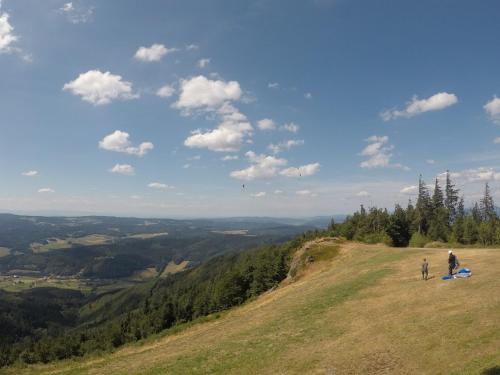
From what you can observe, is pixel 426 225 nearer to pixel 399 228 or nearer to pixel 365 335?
pixel 399 228

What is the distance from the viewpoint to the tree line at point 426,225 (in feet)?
310

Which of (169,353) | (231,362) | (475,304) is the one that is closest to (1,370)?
(169,353)

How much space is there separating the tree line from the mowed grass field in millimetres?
56267

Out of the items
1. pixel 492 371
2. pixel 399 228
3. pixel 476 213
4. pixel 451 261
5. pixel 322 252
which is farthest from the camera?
pixel 476 213

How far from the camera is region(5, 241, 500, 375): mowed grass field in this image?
18750mm

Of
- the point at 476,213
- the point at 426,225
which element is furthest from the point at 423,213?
the point at 476,213

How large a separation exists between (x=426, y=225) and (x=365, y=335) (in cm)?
10329

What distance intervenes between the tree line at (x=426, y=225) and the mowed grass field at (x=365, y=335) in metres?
56.3

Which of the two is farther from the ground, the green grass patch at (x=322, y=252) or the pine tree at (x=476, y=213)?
the pine tree at (x=476, y=213)

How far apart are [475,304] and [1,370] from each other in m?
47.1

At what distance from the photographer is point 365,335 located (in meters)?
23.8

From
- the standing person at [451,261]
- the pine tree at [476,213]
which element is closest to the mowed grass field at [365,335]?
the standing person at [451,261]

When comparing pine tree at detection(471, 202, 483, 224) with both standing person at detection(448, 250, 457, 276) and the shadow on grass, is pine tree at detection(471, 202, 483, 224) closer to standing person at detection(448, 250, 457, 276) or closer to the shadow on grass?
standing person at detection(448, 250, 457, 276)

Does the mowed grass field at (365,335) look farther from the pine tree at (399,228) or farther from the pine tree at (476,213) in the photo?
the pine tree at (476,213)
